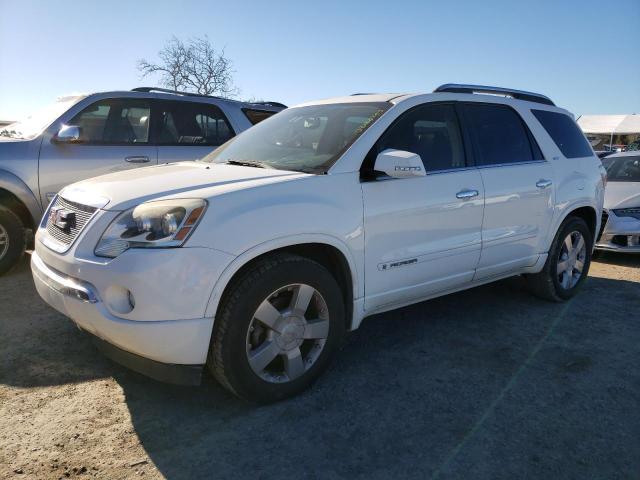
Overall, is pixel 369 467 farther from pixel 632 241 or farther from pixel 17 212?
pixel 632 241

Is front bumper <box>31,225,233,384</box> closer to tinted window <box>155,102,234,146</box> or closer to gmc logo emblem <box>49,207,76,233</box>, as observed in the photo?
gmc logo emblem <box>49,207,76,233</box>

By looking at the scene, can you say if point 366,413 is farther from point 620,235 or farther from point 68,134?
point 620,235

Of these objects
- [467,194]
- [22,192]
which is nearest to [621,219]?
[467,194]

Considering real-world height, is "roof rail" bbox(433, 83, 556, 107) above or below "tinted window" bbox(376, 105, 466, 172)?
above

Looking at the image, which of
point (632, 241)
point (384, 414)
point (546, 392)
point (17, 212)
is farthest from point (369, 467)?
point (632, 241)

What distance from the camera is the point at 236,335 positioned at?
2605 mm

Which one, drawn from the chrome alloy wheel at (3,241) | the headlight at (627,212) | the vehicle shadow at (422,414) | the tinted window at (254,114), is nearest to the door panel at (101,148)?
the chrome alloy wheel at (3,241)

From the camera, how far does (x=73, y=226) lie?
2859 millimetres

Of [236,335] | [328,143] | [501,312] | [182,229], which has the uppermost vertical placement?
[328,143]

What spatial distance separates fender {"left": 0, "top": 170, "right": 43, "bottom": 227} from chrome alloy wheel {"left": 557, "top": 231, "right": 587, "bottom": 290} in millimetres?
4956

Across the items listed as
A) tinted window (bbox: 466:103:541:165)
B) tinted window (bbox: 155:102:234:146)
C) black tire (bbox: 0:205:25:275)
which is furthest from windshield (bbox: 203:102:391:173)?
black tire (bbox: 0:205:25:275)

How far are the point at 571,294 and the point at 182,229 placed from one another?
385 cm

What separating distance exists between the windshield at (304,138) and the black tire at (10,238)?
2.33m

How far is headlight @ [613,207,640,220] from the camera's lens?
Result: 21.7 ft
